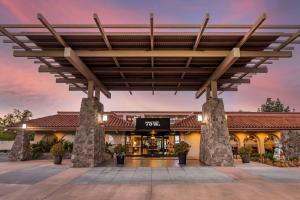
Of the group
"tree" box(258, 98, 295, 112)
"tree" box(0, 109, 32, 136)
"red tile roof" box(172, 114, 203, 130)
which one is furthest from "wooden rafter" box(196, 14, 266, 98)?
"tree" box(258, 98, 295, 112)

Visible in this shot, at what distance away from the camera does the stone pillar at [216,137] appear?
39.9 ft

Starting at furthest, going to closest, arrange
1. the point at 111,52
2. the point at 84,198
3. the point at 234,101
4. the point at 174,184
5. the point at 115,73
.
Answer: the point at 234,101 → the point at 115,73 → the point at 111,52 → the point at 174,184 → the point at 84,198

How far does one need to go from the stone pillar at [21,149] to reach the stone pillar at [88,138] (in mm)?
6330

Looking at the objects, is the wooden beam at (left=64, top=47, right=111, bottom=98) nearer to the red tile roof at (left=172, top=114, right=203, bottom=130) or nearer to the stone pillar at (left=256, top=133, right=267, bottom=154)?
the red tile roof at (left=172, top=114, right=203, bottom=130)

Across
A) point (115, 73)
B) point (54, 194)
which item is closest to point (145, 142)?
point (115, 73)

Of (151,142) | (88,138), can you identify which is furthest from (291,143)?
(88,138)

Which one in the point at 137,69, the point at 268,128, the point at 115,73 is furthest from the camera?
the point at 268,128

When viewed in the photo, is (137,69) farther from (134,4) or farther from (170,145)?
(170,145)

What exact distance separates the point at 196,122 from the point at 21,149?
48.3 feet

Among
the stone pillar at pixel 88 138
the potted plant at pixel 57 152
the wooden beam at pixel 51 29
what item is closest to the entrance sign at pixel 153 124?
the stone pillar at pixel 88 138

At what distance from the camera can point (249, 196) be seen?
19.5ft

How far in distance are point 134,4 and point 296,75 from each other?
68.6ft

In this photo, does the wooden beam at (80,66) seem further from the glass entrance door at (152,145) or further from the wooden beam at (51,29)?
the glass entrance door at (152,145)

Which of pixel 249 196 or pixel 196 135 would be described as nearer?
pixel 249 196
